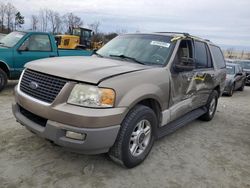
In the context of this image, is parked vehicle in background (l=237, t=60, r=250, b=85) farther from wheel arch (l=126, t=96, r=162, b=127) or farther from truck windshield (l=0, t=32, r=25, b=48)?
wheel arch (l=126, t=96, r=162, b=127)

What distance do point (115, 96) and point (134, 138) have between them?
0.80 meters

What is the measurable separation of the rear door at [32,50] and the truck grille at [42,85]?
14.2 ft

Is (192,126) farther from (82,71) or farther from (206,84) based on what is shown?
(82,71)

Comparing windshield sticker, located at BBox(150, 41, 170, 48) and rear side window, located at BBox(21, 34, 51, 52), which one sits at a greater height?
windshield sticker, located at BBox(150, 41, 170, 48)

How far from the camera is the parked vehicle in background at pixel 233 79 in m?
11.1

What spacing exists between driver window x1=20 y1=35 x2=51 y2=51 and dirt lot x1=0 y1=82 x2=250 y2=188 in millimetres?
3394

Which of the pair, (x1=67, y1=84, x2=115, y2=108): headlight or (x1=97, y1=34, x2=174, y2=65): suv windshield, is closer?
(x1=67, y1=84, x2=115, y2=108): headlight

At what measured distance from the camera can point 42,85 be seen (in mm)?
3303

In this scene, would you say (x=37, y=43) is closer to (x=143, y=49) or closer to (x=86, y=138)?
(x=143, y=49)

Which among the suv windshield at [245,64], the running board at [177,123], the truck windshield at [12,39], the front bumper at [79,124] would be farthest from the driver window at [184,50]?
the suv windshield at [245,64]

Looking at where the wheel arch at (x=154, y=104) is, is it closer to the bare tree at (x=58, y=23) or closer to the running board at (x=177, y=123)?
the running board at (x=177, y=123)

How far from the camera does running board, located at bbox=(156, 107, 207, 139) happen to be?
4.21 metres

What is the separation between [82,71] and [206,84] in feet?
11.0

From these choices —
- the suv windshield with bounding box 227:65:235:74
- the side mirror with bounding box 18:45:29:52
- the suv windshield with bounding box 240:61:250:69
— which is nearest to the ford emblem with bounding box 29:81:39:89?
the side mirror with bounding box 18:45:29:52
